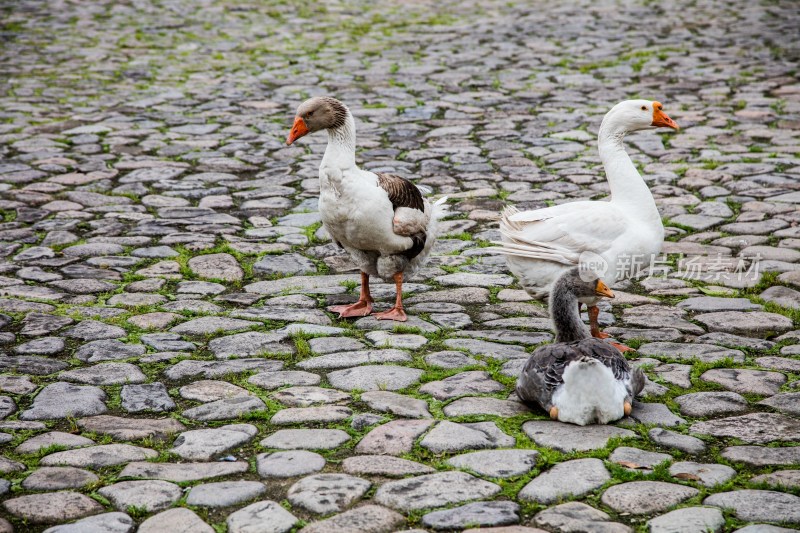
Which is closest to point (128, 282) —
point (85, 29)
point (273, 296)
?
point (273, 296)

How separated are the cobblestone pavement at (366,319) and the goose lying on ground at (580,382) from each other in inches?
3.7

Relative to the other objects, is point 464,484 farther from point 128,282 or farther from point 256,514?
point 128,282

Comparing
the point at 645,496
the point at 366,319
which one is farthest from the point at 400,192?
the point at 645,496

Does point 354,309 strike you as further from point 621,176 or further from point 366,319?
point 621,176

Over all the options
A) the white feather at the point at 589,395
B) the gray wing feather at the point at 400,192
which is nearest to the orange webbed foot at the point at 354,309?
the gray wing feather at the point at 400,192

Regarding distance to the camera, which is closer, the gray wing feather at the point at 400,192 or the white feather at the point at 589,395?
the white feather at the point at 589,395

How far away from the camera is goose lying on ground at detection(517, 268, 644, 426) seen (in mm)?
4227

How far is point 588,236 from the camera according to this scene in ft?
17.9

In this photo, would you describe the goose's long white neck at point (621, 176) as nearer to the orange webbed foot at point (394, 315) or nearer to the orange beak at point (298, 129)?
the orange webbed foot at point (394, 315)

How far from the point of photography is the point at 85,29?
1653 cm

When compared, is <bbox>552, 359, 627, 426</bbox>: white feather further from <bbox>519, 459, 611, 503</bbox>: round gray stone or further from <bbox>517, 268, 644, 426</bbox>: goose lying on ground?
<bbox>519, 459, 611, 503</bbox>: round gray stone

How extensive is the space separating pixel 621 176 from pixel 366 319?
186cm

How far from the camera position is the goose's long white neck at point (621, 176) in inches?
225

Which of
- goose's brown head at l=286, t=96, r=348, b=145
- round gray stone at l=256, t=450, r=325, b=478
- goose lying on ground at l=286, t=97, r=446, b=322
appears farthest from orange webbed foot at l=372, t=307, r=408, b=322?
round gray stone at l=256, t=450, r=325, b=478
